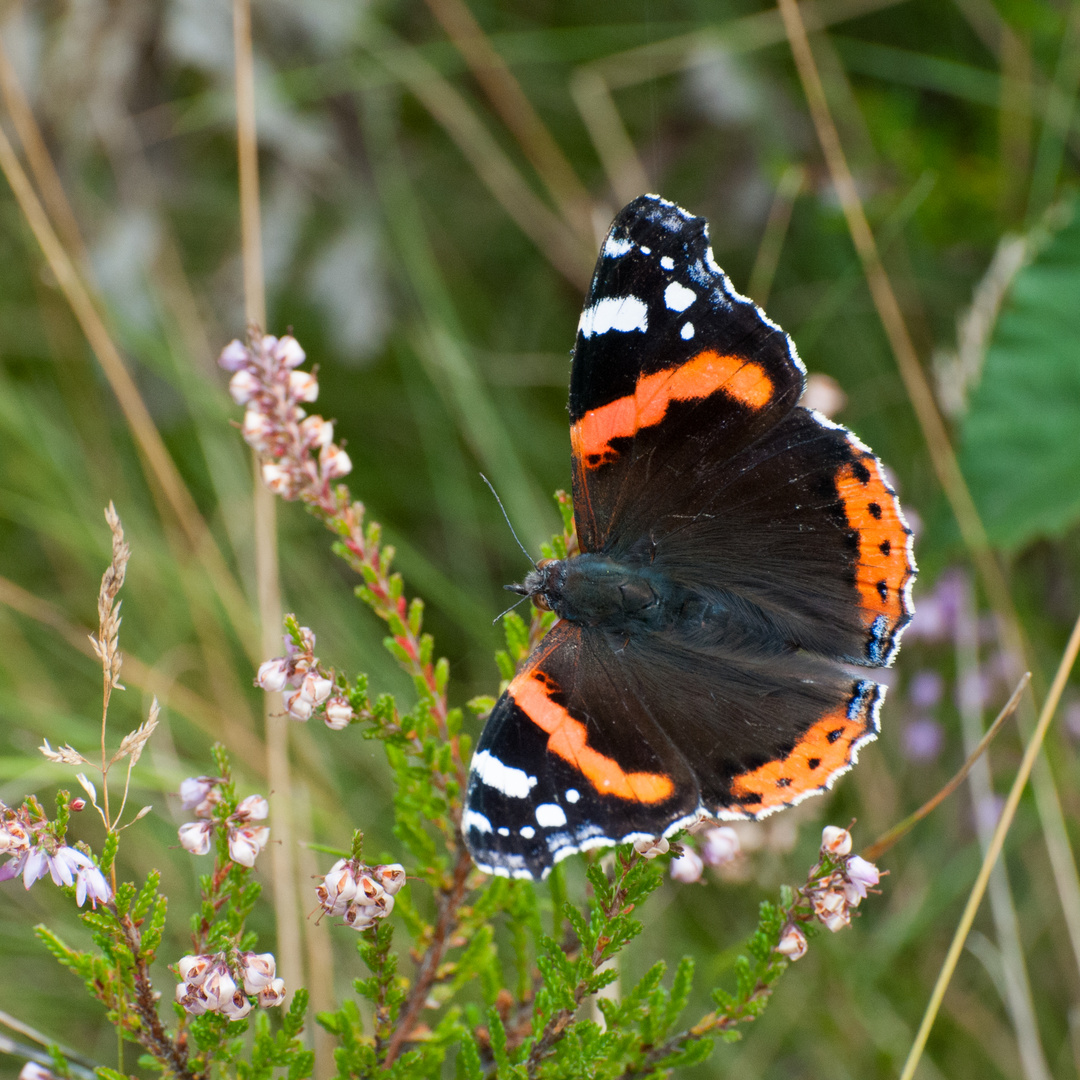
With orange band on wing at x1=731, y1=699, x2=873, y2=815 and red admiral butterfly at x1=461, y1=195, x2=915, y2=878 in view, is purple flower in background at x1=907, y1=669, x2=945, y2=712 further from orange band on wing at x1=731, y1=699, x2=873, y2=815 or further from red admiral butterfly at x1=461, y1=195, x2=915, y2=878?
orange band on wing at x1=731, y1=699, x2=873, y2=815

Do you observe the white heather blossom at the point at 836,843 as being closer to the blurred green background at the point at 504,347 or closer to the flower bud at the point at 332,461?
the flower bud at the point at 332,461

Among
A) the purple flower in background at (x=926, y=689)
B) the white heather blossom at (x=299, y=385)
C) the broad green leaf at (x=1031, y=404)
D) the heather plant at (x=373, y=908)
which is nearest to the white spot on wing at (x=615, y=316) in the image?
the heather plant at (x=373, y=908)

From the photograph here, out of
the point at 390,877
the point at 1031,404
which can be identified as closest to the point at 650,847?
the point at 390,877

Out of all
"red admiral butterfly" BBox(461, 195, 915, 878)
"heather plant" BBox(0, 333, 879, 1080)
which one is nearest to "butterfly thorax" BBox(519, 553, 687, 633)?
"red admiral butterfly" BBox(461, 195, 915, 878)

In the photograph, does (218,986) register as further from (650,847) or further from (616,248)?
(616,248)

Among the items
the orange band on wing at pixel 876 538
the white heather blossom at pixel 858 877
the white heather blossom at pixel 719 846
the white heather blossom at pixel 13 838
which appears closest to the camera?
the white heather blossom at pixel 13 838

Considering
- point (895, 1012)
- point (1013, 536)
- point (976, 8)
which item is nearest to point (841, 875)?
point (1013, 536)

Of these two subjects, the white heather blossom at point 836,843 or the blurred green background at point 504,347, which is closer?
the white heather blossom at point 836,843
